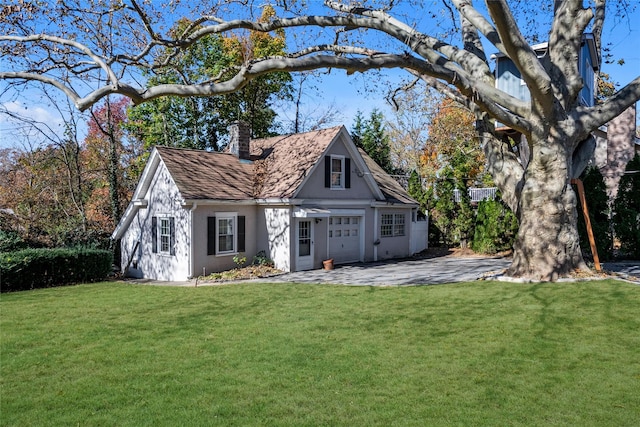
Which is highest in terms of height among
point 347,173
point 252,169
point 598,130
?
point 598,130

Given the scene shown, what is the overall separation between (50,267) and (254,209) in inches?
279

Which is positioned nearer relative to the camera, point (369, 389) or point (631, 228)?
point (369, 389)

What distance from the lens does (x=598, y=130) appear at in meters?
23.0

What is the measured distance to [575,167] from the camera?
12875 mm

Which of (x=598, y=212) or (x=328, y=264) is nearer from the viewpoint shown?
(x=328, y=264)

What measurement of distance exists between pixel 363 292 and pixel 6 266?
10.9 m

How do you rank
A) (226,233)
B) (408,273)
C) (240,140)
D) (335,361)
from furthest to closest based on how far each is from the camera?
(240,140) < (226,233) < (408,273) < (335,361)

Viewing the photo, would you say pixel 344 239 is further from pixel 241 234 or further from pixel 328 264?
pixel 241 234

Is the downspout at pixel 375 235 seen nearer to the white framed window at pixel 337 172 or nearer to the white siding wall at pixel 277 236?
the white framed window at pixel 337 172

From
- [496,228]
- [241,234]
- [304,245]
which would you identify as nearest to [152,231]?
[241,234]

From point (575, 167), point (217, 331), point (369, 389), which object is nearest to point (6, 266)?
point (217, 331)

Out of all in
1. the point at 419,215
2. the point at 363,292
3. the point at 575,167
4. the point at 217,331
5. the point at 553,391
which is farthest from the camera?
the point at 419,215

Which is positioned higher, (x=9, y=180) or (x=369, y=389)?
(x=9, y=180)

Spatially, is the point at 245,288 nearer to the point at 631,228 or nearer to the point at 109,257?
the point at 109,257
